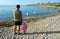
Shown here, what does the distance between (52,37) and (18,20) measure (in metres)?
2.38

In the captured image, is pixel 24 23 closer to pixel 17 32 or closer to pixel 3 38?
pixel 17 32

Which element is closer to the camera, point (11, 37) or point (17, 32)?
point (11, 37)

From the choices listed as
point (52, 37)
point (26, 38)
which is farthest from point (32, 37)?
point (52, 37)

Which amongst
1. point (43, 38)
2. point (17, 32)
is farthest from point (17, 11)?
point (43, 38)

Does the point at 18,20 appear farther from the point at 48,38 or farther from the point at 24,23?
the point at 48,38

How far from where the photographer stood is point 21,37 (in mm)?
13172

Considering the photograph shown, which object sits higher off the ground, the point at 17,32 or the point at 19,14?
the point at 19,14

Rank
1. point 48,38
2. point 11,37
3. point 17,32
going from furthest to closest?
point 17,32 < point 11,37 < point 48,38

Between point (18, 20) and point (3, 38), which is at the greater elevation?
point (18, 20)

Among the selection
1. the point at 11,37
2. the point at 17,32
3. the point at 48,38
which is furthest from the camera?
the point at 17,32

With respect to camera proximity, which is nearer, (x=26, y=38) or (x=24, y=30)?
(x=26, y=38)

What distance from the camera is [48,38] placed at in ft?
40.8

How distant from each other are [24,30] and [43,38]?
2.26 meters

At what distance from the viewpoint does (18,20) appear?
13711 millimetres
